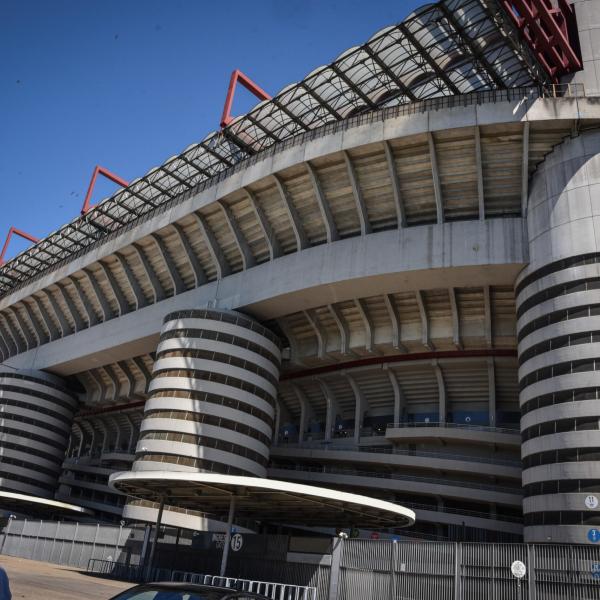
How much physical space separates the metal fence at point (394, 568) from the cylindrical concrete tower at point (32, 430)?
130 feet

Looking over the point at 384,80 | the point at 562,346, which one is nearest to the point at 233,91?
the point at 384,80

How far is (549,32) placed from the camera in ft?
130

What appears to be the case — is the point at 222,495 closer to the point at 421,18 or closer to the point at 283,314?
the point at 283,314

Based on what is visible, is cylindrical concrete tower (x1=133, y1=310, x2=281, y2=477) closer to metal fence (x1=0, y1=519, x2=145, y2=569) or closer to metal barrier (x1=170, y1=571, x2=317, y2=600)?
metal fence (x1=0, y1=519, x2=145, y2=569)

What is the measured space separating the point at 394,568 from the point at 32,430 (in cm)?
5650

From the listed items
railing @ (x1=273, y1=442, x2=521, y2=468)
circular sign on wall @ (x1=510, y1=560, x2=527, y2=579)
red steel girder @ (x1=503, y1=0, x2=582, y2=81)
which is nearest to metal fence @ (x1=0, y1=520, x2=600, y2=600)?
circular sign on wall @ (x1=510, y1=560, x2=527, y2=579)

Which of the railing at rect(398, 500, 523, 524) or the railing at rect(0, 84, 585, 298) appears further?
the railing at rect(398, 500, 523, 524)

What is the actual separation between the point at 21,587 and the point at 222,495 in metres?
10.7

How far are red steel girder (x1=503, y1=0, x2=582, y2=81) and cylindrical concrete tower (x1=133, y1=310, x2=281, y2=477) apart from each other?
2782 centimetres

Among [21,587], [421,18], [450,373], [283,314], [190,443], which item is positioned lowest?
[21,587]

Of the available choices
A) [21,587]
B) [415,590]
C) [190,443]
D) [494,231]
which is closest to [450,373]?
[494,231]

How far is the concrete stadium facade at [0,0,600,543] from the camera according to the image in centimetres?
3453

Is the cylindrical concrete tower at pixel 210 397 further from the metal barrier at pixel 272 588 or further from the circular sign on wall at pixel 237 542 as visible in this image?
the metal barrier at pixel 272 588

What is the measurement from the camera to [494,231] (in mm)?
39094
